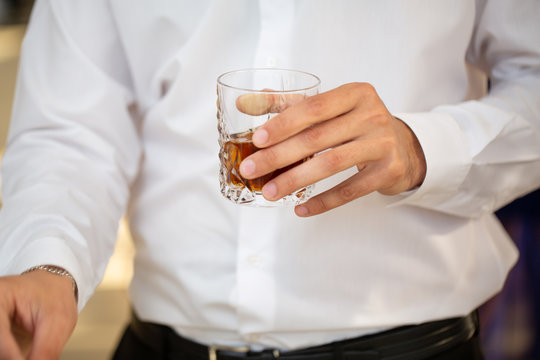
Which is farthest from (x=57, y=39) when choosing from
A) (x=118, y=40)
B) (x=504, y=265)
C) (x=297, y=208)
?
(x=504, y=265)

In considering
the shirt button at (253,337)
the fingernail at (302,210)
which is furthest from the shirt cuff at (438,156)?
the shirt button at (253,337)

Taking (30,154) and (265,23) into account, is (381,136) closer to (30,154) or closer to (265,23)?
(265,23)

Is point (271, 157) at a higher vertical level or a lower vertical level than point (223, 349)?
higher

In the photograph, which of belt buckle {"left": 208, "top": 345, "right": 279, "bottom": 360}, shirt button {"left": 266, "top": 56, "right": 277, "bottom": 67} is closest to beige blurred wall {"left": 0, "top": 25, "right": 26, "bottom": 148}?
belt buckle {"left": 208, "top": 345, "right": 279, "bottom": 360}

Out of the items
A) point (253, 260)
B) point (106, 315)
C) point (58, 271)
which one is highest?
point (58, 271)

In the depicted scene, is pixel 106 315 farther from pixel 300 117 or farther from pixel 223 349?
pixel 300 117

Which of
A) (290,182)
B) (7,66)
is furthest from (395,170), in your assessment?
(7,66)

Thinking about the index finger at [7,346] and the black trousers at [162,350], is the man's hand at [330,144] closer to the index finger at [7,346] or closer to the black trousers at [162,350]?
the index finger at [7,346]

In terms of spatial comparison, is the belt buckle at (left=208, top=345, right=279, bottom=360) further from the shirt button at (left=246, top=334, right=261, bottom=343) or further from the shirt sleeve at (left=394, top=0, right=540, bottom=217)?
the shirt sleeve at (left=394, top=0, right=540, bottom=217)
